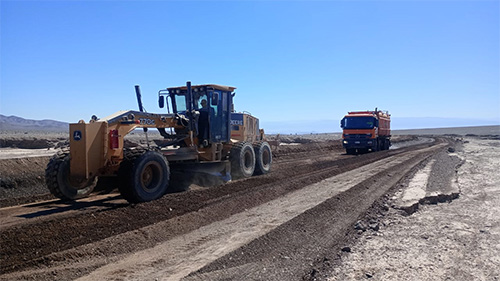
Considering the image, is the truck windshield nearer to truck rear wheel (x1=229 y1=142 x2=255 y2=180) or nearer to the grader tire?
the grader tire

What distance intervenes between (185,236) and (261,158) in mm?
8381

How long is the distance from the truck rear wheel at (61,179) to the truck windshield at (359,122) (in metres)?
21.7

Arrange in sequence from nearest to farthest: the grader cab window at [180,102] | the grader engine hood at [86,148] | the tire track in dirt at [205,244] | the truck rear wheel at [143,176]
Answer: the tire track in dirt at [205,244], the grader engine hood at [86,148], the truck rear wheel at [143,176], the grader cab window at [180,102]

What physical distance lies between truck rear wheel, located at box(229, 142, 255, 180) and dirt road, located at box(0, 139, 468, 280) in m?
2.75

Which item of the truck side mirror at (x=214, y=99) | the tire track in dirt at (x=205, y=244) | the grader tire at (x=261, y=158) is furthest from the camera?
the grader tire at (x=261, y=158)

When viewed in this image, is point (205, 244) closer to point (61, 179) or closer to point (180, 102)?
point (61, 179)

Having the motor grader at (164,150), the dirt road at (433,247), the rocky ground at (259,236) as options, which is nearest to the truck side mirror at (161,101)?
the motor grader at (164,150)

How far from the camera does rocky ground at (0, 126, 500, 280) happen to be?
16.3ft

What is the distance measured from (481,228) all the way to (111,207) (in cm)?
714

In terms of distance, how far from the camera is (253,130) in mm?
16141

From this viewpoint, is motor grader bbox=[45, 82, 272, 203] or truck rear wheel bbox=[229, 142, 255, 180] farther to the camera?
truck rear wheel bbox=[229, 142, 255, 180]

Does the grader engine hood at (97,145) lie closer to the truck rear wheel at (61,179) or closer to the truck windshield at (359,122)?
the truck rear wheel at (61,179)

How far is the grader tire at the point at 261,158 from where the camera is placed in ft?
47.5

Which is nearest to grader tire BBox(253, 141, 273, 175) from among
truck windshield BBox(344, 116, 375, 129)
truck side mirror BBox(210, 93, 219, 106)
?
truck side mirror BBox(210, 93, 219, 106)
